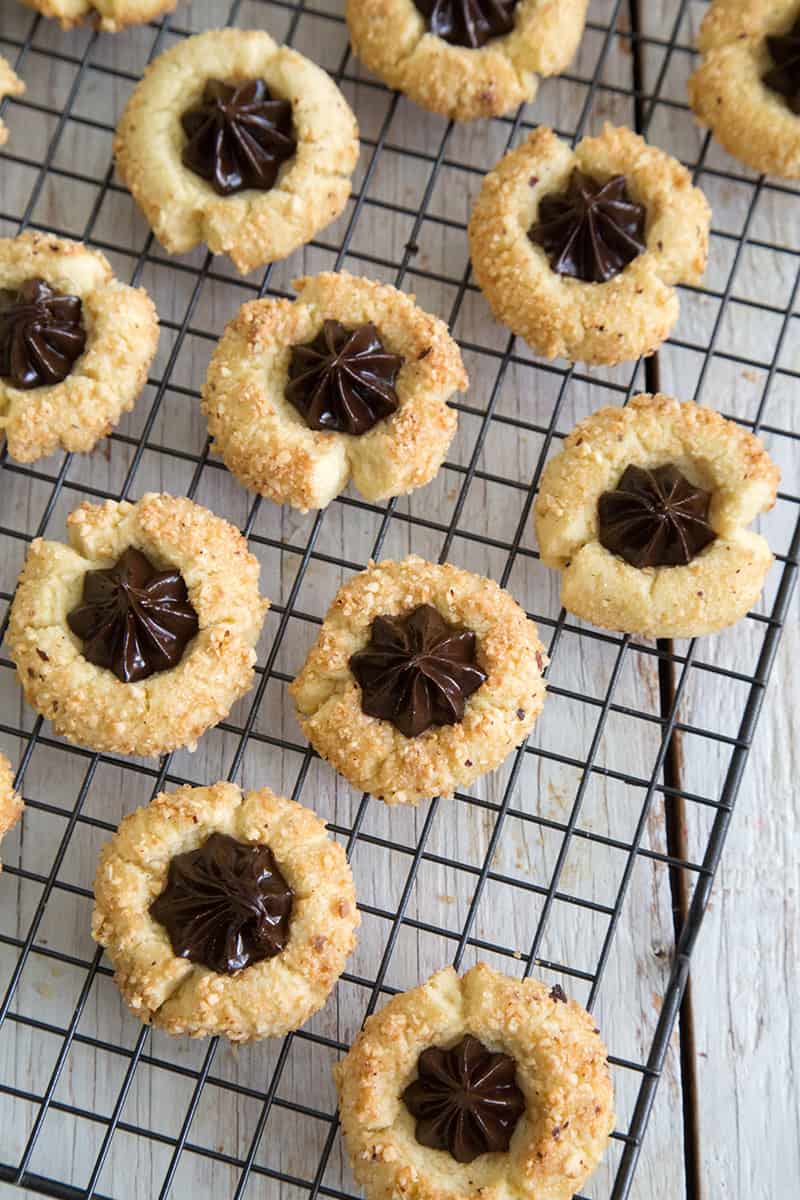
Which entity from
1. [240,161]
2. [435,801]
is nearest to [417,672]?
[435,801]

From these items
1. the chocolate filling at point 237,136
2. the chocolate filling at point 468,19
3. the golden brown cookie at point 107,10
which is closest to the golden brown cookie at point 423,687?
the chocolate filling at point 237,136

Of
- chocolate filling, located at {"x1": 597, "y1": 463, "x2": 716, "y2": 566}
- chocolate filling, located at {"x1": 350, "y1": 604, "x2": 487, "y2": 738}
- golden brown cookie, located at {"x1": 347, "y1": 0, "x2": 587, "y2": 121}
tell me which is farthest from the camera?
golden brown cookie, located at {"x1": 347, "y1": 0, "x2": 587, "y2": 121}

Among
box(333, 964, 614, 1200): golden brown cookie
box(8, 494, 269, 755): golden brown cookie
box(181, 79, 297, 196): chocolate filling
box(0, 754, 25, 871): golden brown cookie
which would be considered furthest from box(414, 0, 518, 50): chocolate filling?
box(333, 964, 614, 1200): golden brown cookie

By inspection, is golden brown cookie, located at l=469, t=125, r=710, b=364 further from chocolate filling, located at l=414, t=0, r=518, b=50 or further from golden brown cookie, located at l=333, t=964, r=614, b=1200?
golden brown cookie, located at l=333, t=964, r=614, b=1200

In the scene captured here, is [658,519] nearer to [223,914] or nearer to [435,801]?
[435,801]

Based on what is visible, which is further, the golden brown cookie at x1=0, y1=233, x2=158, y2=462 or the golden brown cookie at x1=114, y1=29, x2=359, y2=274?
the golden brown cookie at x1=114, y1=29, x2=359, y2=274

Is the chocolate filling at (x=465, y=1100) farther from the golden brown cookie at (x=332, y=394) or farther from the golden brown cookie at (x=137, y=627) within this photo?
the golden brown cookie at (x=332, y=394)

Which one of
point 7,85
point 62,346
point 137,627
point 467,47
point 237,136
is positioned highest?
point 467,47
